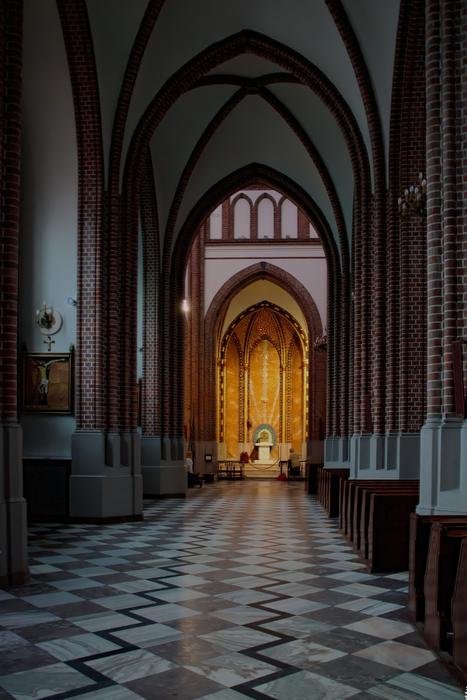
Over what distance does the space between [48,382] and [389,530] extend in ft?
23.5

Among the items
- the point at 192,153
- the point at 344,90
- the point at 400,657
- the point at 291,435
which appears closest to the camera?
the point at 400,657

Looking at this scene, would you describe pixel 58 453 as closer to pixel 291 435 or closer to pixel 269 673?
pixel 269 673

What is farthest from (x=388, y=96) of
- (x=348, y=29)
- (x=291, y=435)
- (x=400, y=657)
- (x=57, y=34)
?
(x=291, y=435)

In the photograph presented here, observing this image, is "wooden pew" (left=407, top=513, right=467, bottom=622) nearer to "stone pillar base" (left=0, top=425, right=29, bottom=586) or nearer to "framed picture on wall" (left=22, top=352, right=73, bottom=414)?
"stone pillar base" (left=0, top=425, right=29, bottom=586)

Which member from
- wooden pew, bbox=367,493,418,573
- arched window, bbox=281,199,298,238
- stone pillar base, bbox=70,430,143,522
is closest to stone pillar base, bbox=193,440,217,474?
arched window, bbox=281,199,298,238

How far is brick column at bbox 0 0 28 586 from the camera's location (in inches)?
296

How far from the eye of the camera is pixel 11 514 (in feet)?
24.9

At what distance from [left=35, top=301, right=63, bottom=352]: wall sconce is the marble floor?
393 centimetres

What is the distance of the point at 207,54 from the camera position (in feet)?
51.8

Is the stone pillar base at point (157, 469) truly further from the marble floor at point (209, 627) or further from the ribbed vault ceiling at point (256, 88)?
the marble floor at point (209, 627)

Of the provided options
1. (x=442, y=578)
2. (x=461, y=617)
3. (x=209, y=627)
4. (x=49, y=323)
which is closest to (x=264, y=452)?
(x=49, y=323)

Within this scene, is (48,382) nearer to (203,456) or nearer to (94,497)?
(94,497)

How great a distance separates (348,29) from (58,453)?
28.4 feet

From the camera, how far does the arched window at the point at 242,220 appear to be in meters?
31.8
